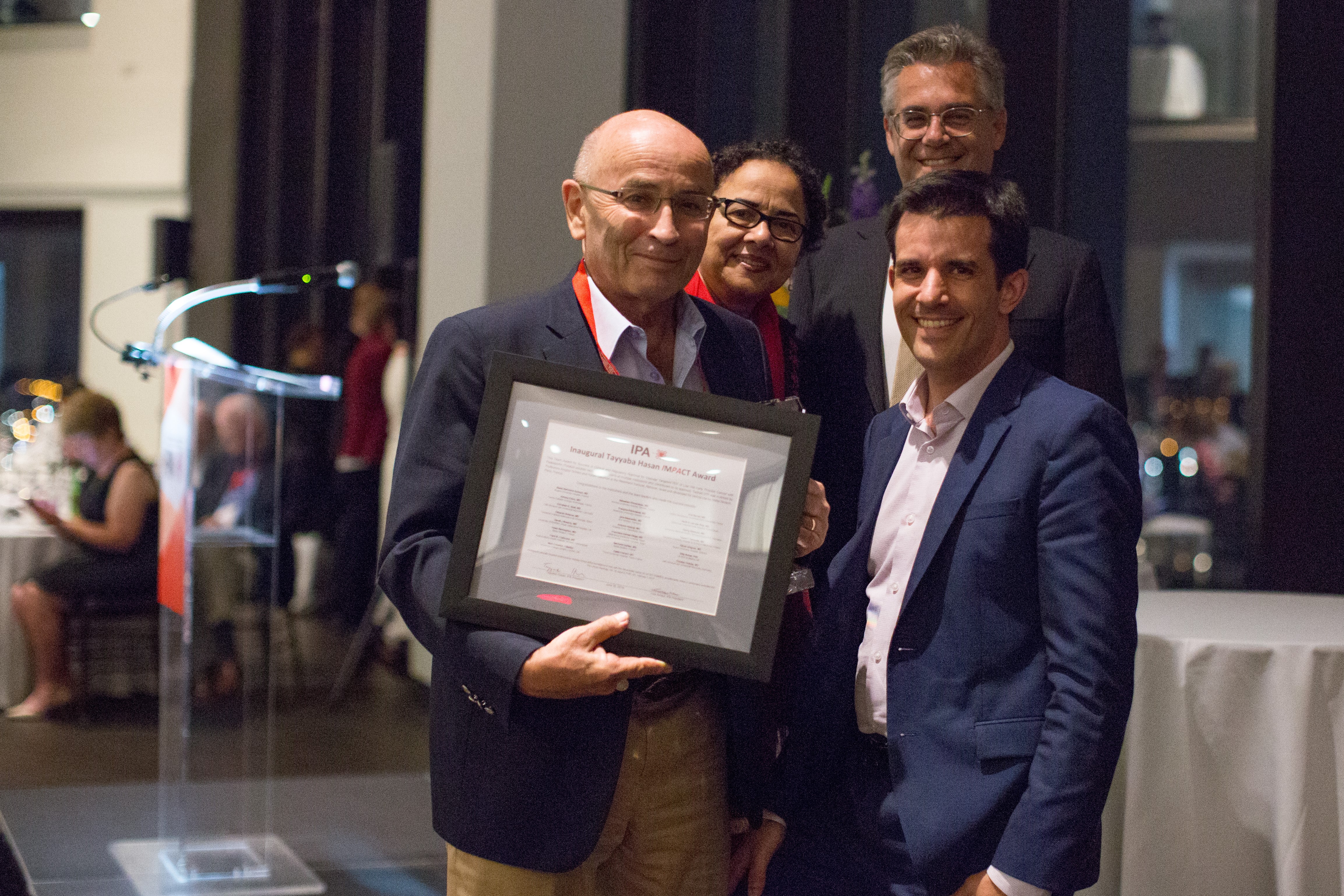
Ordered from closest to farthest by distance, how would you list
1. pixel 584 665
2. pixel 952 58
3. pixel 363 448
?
1. pixel 584 665
2. pixel 952 58
3. pixel 363 448

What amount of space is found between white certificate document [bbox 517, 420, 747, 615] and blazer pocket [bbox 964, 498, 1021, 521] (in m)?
0.33

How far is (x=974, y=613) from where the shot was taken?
173cm

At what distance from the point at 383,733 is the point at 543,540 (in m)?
4.92

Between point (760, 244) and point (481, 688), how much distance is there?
0.94 meters

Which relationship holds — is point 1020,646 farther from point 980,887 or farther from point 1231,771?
point 1231,771

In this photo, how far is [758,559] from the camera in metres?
1.61

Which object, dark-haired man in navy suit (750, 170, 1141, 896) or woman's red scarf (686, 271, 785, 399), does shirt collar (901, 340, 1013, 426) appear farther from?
woman's red scarf (686, 271, 785, 399)

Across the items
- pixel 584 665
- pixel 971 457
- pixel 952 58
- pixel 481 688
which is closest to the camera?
pixel 584 665

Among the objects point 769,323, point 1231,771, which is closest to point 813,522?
point 769,323

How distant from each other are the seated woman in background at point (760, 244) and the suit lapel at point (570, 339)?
0.47m

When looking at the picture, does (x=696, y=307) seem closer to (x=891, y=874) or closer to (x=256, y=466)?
(x=891, y=874)

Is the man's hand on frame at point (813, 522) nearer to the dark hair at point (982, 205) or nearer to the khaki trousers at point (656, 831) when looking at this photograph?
the khaki trousers at point (656, 831)


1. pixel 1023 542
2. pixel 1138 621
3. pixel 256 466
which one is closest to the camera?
pixel 1023 542

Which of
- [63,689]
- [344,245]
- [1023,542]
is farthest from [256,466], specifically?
[344,245]
